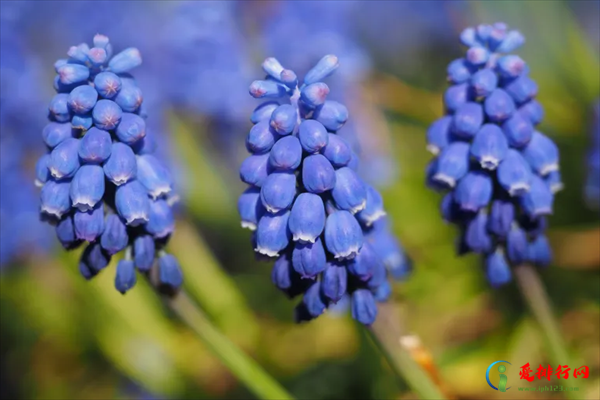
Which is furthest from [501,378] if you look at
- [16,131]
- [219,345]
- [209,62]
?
[16,131]

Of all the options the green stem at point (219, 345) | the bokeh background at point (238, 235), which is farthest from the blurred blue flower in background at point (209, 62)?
the green stem at point (219, 345)

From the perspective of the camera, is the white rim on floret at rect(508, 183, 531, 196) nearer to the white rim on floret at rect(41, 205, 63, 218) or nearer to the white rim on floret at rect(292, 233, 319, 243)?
the white rim on floret at rect(292, 233, 319, 243)

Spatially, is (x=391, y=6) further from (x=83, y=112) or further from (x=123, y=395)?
(x=83, y=112)

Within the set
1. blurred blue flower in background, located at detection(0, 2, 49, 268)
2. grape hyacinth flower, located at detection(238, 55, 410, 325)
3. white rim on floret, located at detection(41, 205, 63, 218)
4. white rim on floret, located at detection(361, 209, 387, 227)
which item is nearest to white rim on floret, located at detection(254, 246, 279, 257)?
grape hyacinth flower, located at detection(238, 55, 410, 325)

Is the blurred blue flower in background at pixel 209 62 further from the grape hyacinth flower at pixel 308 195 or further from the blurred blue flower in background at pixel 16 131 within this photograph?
the grape hyacinth flower at pixel 308 195

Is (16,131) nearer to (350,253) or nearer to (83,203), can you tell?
(83,203)

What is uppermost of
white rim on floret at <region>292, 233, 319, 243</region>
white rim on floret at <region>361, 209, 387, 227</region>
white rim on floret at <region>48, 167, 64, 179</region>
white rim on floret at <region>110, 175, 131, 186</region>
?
white rim on floret at <region>361, 209, 387, 227</region>

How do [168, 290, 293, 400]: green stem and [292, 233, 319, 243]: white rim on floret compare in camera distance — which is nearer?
[292, 233, 319, 243]: white rim on floret
